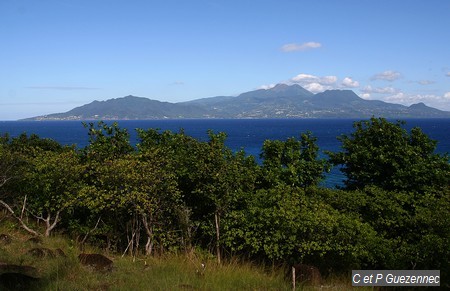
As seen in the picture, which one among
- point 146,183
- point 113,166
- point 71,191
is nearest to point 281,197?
point 146,183

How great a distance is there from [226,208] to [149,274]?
127 inches

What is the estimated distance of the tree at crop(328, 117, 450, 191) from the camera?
1386 centimetres

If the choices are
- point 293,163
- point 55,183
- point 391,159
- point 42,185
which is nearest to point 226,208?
point 293,163

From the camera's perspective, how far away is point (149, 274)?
8727 mm

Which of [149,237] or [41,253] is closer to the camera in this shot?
[41,253]

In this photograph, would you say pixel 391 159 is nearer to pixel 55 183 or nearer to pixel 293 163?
pixel 293 163

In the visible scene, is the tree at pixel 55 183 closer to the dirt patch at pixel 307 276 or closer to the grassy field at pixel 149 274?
the grassy field at pixel 149 274

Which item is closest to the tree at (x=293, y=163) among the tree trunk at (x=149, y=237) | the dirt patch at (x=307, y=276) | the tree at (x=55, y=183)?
the tree trunk at (x=149, y=237)

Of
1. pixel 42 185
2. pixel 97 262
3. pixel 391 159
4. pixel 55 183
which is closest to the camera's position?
pixel 97 262

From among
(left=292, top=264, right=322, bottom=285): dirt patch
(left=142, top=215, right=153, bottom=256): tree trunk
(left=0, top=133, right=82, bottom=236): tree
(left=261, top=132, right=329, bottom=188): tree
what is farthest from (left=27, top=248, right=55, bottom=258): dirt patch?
(left=261, top=132, right=329, bottom=188): tree

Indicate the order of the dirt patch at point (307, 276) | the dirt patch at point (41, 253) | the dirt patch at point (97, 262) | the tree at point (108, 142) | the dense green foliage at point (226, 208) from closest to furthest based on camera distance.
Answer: the dirt patch at point (97, 262) < the dirt patch at point (307, 276) < the dirt patch at point (41, 253) < the dense green foliage at point (226, 208) < the tree at point (108, 142)

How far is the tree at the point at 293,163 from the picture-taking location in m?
13.9

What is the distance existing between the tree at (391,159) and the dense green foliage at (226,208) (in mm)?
81

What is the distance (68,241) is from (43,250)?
6.72ft
